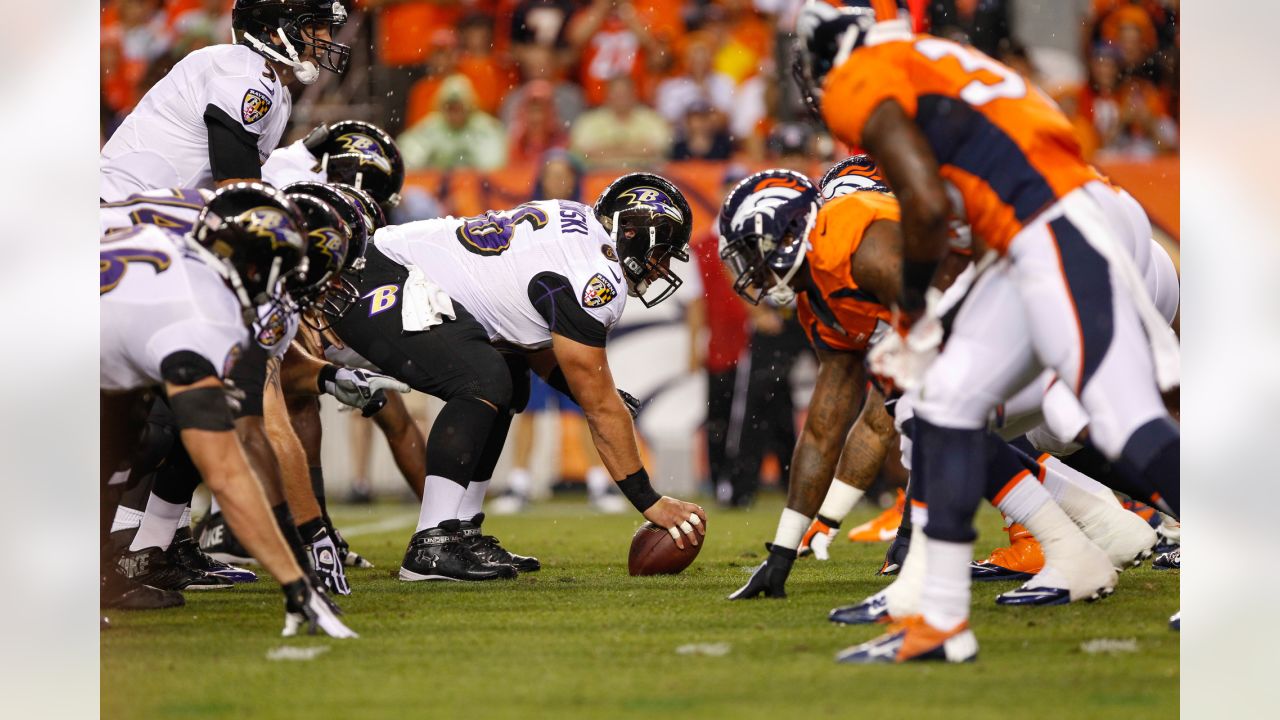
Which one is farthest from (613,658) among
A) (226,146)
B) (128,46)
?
(128,46)

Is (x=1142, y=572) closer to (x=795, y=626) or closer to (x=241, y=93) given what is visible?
(x=795, y=626)

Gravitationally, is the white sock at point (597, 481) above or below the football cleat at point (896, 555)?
above

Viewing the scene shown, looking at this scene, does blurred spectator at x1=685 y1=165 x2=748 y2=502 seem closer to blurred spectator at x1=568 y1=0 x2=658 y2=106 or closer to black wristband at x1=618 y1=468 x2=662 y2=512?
blurred spectator at x1=568 y1=0 x2=658 y2=106

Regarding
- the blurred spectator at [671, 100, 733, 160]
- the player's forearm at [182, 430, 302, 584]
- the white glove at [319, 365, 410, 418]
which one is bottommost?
the player's forearm at [182, 430, 302, 584]

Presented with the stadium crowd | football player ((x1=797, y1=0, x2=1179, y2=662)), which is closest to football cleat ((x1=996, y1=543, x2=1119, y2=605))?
football player ((x1=797, y1=0, x2=1179, y2=662))

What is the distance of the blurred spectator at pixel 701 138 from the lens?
10.6 metres

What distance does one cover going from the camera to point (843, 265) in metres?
4.55

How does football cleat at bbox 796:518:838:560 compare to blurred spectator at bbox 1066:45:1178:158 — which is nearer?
football cleat at bbox 796:518:838:560

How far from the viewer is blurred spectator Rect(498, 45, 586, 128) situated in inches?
455

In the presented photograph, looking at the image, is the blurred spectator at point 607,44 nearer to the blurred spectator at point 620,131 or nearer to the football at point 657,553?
the blurred spectator at point 620,131

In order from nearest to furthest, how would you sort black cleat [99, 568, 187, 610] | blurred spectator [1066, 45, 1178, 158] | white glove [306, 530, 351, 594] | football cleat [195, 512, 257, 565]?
1. black cleat [99, 568, 187, 610]
2. white glove [306, 530, 351, 594]
3. football cleat [195, 512, 257, 565]
4. blurred spectator [1066, 45, 1178, 158]

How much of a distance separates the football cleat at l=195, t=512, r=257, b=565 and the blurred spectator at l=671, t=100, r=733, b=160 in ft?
16.8

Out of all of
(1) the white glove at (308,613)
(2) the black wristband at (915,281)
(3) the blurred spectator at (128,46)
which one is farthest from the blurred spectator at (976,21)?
(1) the white glove at (308,613)

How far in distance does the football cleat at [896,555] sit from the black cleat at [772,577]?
0.72 meters
